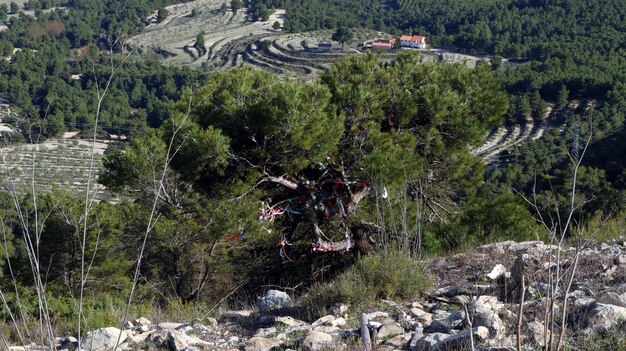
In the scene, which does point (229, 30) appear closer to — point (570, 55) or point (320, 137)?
point (570, 55)

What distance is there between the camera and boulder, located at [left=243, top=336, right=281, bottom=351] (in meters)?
2.77

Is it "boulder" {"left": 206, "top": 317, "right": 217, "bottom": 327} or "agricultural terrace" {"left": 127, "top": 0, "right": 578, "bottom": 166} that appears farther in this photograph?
"agricultural terrace" {"left": 127, "top": 0, "right": 578, "bottom": 166}

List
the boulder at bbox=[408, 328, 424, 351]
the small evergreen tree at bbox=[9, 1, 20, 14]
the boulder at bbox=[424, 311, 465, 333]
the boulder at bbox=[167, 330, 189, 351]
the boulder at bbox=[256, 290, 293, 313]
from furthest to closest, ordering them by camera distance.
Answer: the small evergreen tree at bbox=[9, 1, 20, 14] → the boulder at bbox=[256, 290, 293, 313] → the boulder at bbox=[167, 330, 189, 351] → the boulder at bbox=[424, 311, 465, 333] → the boulder at bbox=[408, 328, 424, 351]

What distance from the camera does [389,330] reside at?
9.18ft

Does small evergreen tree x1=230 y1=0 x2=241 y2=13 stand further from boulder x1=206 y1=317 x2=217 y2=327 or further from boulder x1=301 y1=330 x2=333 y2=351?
boulder x1=301 y1=330 x2=333 y2=351

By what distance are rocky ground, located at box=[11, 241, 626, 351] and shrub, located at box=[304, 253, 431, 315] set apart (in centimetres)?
6

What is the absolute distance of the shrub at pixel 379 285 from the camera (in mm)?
3301

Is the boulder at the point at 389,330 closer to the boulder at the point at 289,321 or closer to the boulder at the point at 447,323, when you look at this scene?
the boulder at the point at 447,323

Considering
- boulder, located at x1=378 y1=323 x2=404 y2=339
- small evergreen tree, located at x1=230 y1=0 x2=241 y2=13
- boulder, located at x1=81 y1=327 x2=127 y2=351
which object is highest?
boulder, located at x1=378 y1=323 x2=404 y2=339

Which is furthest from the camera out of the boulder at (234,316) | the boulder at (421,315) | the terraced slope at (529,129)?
the terraced slope at (529,129)

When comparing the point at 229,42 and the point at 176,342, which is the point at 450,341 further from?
the point at 229,42

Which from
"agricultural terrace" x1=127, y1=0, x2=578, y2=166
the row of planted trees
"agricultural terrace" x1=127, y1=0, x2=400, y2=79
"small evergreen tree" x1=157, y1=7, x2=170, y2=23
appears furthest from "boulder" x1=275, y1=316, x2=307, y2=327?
"small evergreen tree" x1=157, y1=7, x2=170, y2=23

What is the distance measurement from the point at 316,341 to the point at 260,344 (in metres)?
0.26

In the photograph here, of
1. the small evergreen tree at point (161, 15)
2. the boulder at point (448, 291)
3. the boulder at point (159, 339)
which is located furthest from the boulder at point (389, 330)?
the small evergreen tree at point (161, 15)
